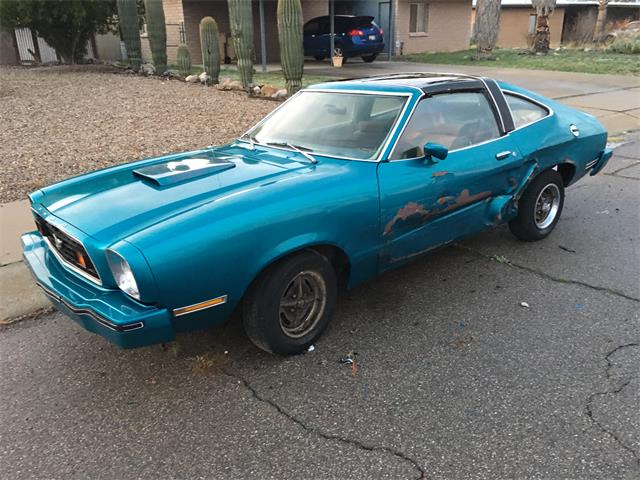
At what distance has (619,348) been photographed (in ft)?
10.3

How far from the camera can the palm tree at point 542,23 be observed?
69.8 feet

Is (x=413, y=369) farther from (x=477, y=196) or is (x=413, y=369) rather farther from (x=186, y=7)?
(x=186, y=7)

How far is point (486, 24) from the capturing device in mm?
21000

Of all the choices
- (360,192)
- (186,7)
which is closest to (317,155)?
(360,192)

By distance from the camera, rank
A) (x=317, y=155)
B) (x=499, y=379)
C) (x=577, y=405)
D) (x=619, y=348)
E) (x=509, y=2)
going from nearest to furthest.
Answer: (x=577, y=405) → (x=499, y=379) → (x=619, y=348) → (x=317, y=155) → (x=509, y=2)

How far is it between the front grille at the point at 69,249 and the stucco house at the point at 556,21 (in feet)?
118

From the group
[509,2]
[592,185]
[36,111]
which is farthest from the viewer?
[509,2]

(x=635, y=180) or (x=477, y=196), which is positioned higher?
(x=477, y=196)

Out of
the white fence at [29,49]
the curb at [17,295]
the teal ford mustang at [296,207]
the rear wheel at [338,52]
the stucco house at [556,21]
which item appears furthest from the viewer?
the stucco house at [556,21]

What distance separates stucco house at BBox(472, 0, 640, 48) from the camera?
113 ft

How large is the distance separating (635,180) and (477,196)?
12.3 ft

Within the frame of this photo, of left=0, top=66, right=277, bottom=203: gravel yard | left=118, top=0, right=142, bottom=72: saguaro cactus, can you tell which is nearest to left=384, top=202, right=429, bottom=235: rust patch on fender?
left=0, top=66, right=277, bottom=203: gravel yard

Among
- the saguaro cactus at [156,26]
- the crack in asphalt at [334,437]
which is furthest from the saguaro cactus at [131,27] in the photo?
the crack in asphalt at [334,437]

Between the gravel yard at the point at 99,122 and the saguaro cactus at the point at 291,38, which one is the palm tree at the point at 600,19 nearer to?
the saguaro cactus at the point at 291,38
